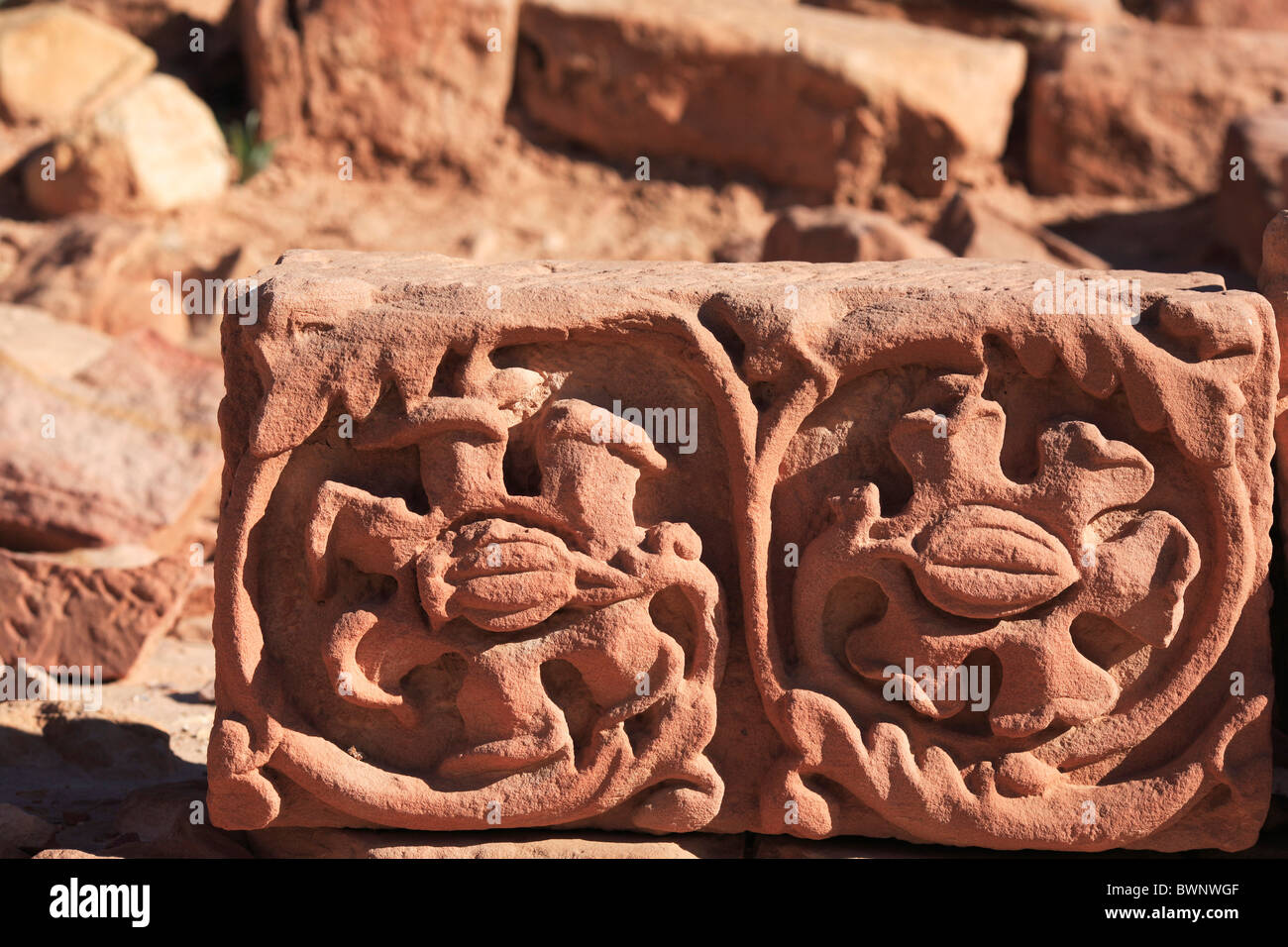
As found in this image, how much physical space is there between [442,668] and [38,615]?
79.5 inches

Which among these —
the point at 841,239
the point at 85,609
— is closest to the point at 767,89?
the point at 841,239

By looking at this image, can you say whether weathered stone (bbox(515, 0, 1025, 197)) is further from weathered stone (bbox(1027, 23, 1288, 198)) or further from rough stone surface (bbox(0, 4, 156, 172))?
rough stone surface (bbox(0, 4, 156, 172))

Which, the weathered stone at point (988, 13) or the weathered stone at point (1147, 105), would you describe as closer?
the weathered stone at point (1147, 105)

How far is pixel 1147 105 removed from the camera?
767 cm

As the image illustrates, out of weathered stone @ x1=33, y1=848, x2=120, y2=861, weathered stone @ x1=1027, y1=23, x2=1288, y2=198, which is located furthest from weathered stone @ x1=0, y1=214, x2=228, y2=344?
weathered stone @ x1=1027, y1=23, x2=1288, y2=198

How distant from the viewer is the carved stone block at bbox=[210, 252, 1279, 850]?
259 centimetres

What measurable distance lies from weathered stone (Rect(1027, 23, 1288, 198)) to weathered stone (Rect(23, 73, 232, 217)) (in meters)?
4.58

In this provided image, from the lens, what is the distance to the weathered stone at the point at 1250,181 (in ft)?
20.7

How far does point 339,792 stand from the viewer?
8.66 feet

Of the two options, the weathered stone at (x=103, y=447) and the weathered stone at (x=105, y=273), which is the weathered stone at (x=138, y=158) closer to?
the weathered stone at (x=105, y=273)

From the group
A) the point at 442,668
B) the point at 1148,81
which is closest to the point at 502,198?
the point at 1148,81

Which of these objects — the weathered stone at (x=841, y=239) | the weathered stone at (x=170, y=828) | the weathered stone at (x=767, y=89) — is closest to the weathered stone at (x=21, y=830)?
the weathered stone at (x=170, y=828)

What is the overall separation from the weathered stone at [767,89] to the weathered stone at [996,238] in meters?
0.87
